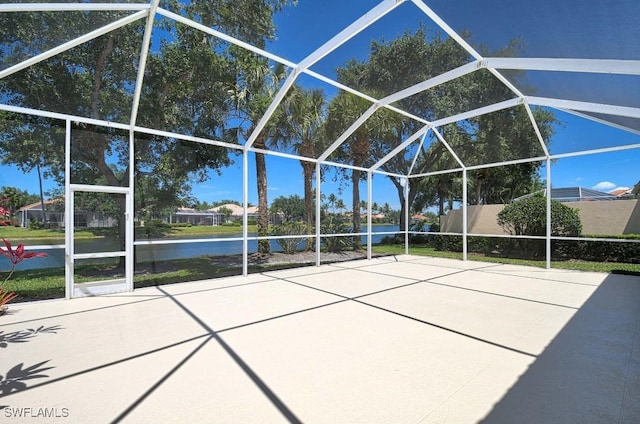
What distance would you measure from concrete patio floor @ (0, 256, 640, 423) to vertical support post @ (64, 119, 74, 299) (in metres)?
0.32

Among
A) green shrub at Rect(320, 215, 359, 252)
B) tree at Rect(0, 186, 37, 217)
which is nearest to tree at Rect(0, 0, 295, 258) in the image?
tree at Rect(0, 186, 37, 217)

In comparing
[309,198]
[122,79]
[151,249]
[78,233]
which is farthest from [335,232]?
[122,79]

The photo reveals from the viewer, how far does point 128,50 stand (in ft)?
13.6

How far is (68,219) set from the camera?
4.83m

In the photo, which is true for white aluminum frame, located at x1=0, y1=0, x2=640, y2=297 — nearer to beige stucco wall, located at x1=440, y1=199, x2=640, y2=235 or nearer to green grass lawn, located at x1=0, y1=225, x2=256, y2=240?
green grass lawn, located at x1=0, y1=225, x2=256, y2=240

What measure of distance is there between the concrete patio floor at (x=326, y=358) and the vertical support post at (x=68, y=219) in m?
0.32

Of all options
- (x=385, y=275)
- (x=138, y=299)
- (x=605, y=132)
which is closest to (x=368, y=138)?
(x=385, y=275)

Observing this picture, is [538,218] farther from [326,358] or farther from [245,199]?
[326,358]

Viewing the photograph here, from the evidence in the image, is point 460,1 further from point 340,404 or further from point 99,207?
point 99,207

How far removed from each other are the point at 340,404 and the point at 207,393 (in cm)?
86

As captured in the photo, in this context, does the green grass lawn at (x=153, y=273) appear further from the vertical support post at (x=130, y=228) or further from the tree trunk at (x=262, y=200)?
the tree trunk at (x=262, y=200)

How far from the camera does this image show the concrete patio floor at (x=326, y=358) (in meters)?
1.95

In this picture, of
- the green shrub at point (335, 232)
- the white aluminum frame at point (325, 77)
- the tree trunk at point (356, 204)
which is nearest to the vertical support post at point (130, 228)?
the white aluminum frame at point (325, 77)

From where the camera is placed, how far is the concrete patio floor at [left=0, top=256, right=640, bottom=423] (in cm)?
195
